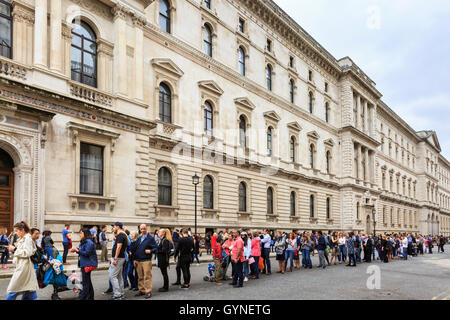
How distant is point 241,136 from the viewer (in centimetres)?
3144

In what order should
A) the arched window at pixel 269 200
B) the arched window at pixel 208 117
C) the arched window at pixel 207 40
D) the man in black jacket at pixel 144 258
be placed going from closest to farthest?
the man in black jacket at pixel 144 258, the arched window at pixel 208 117, the arched window at pixel 207 40, the arched window at pixel 269 200

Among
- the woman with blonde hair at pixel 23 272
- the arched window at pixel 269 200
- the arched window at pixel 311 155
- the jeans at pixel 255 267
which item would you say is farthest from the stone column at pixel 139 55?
the arched window at pixel 311 155

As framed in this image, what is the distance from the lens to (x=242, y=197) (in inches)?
1224

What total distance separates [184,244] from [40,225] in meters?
7.02

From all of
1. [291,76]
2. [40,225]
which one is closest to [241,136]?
[291,76]

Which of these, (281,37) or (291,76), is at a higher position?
(281,37)

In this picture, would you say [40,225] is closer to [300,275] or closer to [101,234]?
[101,234]

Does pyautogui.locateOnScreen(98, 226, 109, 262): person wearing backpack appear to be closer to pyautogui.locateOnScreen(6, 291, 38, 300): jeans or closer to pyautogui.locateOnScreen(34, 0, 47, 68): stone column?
pyautogui.locateOnScreen(34, 0, 47, 68): stone column

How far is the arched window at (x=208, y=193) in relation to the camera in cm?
2720

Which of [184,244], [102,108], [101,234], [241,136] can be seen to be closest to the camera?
[184,244]

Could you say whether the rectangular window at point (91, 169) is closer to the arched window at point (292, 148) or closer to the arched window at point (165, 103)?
the arched window at point (165, 103)

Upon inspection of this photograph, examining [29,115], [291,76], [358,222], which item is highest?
[291,76]

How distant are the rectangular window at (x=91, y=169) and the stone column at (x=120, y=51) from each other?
3.29 metres

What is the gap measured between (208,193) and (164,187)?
168 inches
